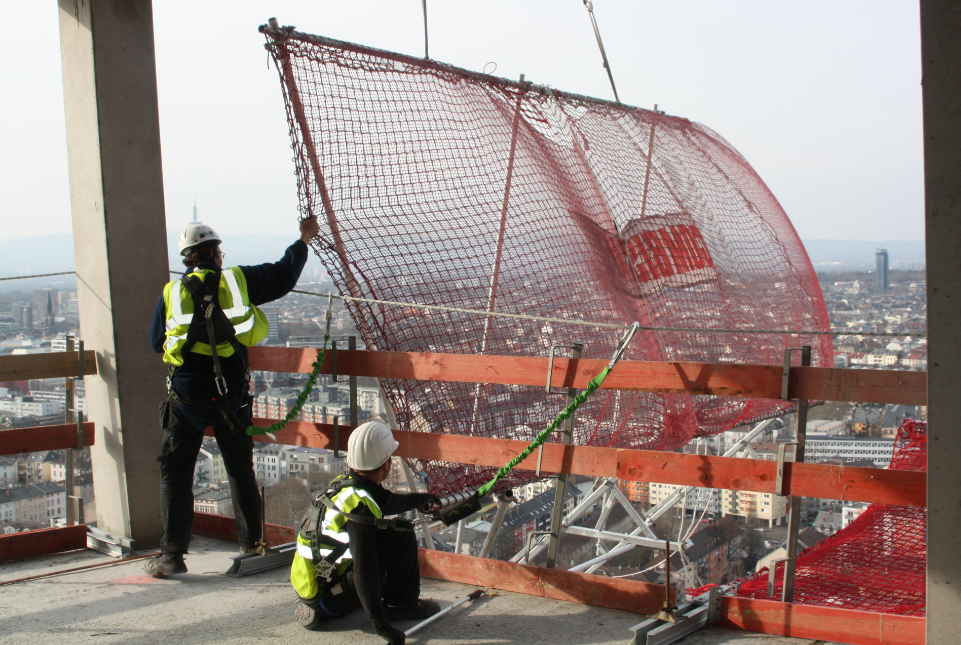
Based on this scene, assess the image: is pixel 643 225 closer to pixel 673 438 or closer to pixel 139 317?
pixel 673 438

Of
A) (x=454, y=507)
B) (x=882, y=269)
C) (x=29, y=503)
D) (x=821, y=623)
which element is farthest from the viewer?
(x=882, y=269)

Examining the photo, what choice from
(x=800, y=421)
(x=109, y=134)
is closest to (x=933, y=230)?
(x=800, y=421)

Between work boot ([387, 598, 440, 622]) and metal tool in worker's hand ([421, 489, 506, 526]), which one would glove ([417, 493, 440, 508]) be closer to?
metal tool in worker's hand ([421, 489, 506, 526])

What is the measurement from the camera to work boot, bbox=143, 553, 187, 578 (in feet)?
13.1

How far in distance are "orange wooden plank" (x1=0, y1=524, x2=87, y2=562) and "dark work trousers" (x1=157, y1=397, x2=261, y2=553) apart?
930mm

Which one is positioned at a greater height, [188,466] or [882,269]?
[882,269]

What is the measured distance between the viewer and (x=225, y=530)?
15.6ft

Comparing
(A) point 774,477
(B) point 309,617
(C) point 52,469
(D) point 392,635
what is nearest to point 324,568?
(B) point 309,617

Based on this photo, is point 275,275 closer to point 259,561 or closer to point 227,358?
point 227,358

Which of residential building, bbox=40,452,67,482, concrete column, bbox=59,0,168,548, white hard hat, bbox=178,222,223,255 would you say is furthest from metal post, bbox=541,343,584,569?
residential building, bbox=40,452,67,482

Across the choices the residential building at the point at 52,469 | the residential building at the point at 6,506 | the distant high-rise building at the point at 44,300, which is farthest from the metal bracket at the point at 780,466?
the residential building at the point at 6,506

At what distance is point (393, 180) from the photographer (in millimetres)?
5195

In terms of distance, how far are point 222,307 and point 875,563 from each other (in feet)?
13.7

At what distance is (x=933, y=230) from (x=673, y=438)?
4220mm
